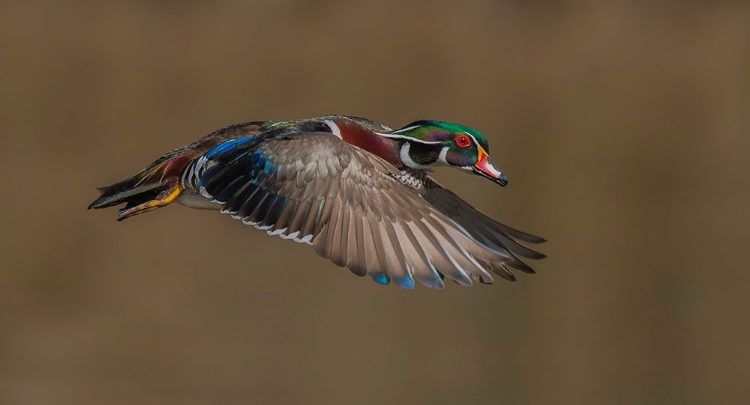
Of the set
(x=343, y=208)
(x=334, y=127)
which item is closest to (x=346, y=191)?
(x=343, y=208)

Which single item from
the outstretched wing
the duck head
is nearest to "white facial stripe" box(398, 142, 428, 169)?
the duck head

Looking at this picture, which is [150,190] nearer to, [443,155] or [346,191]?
[346,191]

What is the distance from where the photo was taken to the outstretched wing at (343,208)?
2.35 metres

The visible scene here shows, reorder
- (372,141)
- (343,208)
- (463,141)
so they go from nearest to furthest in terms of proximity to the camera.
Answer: (343,208)
(463,141)
(372,141)

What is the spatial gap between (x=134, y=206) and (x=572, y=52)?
3.09 meters

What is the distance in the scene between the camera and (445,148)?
2592mm

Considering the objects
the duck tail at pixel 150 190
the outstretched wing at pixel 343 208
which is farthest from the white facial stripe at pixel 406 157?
the duck tail at pixel 150 190

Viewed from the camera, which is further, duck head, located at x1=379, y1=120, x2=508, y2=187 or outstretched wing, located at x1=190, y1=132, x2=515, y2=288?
duck head, located at x1=379, y1=120, x2=508, y2=187

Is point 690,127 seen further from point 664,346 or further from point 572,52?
point 664,346

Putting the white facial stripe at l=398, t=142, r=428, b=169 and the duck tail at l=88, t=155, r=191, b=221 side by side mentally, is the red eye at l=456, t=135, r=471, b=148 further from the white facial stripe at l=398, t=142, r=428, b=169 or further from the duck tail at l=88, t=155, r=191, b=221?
the duck tail at l=88, t=155, r=191, b=221

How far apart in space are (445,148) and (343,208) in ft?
0.92

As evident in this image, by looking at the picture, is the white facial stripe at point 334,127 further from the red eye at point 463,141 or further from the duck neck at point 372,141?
the red eye at point 463,141

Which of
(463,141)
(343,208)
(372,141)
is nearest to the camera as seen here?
(343,208)

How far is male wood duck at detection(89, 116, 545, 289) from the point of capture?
2363 millimetres
